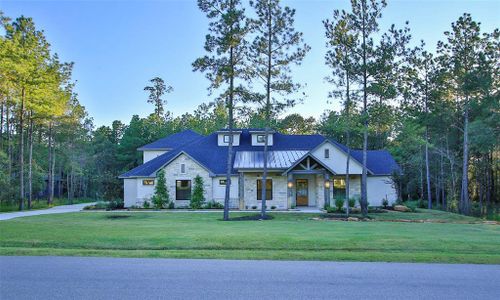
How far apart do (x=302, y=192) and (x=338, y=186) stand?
9.41ft

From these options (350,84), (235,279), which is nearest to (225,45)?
(350,84)

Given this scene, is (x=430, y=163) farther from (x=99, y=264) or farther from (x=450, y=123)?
(x=99, y=264)

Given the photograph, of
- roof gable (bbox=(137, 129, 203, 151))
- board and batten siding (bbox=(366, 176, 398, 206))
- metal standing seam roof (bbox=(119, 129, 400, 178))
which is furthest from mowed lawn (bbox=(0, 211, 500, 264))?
roof gable (bbox=(137, 129, 203, 151))

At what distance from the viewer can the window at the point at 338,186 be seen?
101 feet

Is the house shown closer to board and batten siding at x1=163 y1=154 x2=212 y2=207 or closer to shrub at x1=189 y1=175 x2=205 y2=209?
board and batten siding at x1=163 y1=154 x2=212 y2=207

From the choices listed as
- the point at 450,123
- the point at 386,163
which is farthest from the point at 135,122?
the point at 450,123

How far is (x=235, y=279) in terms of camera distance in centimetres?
697

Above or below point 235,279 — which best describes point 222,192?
above

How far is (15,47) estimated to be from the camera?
1009 inches

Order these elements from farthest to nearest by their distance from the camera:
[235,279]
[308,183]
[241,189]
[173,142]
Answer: [173,142]
[308,183]
[241,189]
[235,279]

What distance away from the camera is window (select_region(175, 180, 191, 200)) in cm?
2970

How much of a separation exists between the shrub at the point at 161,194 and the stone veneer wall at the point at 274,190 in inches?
233

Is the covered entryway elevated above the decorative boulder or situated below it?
above

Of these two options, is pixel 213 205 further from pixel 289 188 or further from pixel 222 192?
pixel 289 188
